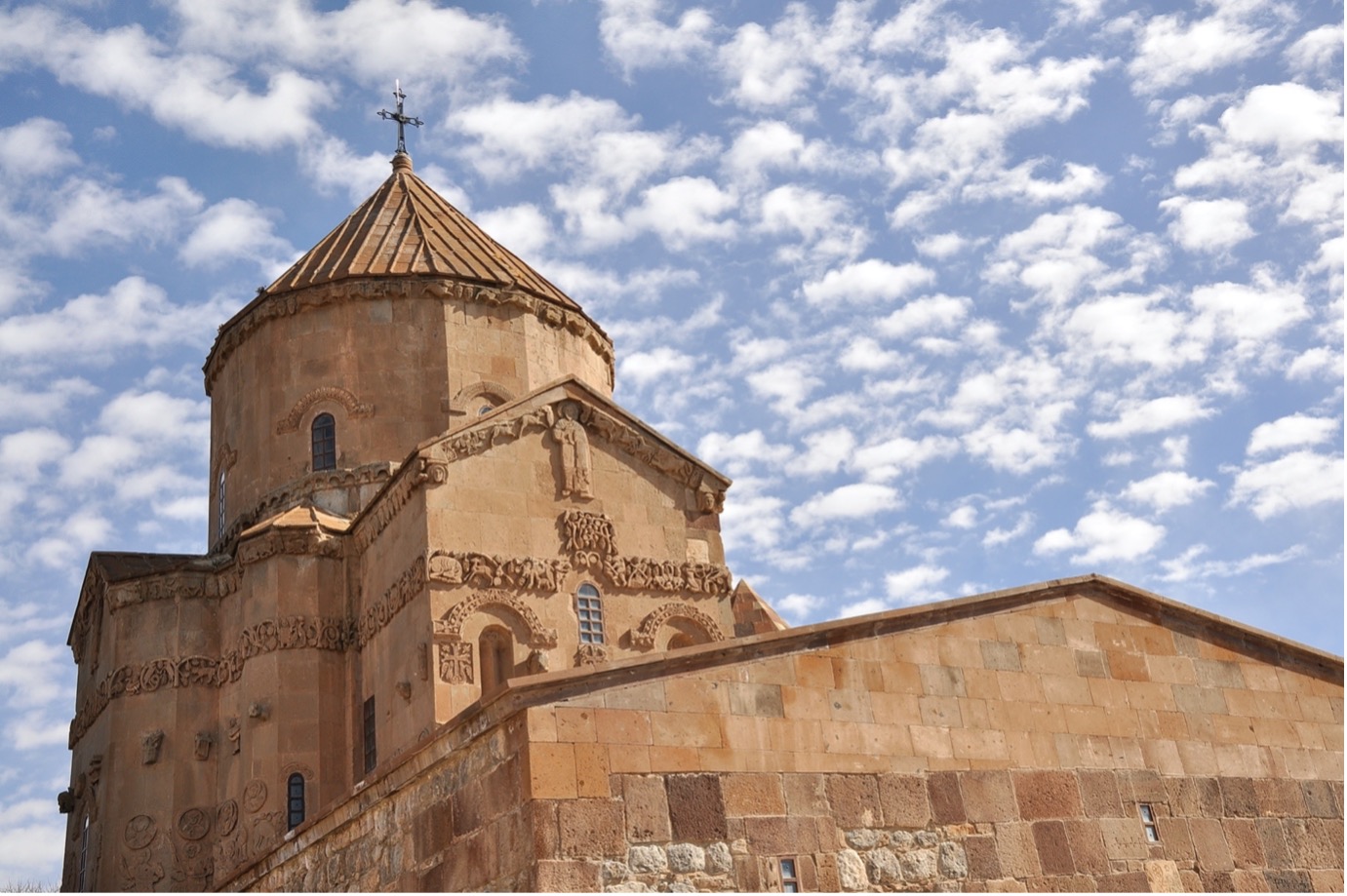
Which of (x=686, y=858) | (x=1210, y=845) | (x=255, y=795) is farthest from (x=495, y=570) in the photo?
(x=1210, y=845)

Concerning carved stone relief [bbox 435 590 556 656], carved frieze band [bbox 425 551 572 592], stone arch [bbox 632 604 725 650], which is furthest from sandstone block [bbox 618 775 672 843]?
stone arch [bbox 632 604 725 650]

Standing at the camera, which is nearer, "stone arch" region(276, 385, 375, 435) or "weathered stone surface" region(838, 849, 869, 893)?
"weathered stone surface" region(838, 849, 869, 893)

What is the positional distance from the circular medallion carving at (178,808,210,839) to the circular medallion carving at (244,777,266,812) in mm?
873

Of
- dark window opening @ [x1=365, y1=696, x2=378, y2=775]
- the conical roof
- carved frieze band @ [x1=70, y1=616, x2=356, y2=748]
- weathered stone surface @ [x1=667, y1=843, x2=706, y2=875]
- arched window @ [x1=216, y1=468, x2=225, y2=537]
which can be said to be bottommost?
weathered stone surface @ [x1=667, y1=843, x2=706, y2=875]

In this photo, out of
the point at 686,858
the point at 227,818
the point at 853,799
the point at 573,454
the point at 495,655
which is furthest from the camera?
the point at 227,818

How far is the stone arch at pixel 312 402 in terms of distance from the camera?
22422 mm

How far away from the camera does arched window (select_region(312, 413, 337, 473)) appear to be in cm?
2233

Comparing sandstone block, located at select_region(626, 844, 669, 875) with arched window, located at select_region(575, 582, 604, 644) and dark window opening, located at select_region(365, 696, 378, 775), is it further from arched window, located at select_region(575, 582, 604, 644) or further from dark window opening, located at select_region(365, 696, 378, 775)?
dark window opening, located at select_region(365, 696, 378, 775)

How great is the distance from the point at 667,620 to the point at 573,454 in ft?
8.03

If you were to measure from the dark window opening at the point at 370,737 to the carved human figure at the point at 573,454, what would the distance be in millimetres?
3780

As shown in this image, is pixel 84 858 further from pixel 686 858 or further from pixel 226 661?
pixel 686 858

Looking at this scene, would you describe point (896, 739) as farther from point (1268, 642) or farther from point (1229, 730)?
point (1268, 642)

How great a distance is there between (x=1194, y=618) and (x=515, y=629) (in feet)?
26.1

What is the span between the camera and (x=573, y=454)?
1906 cm
